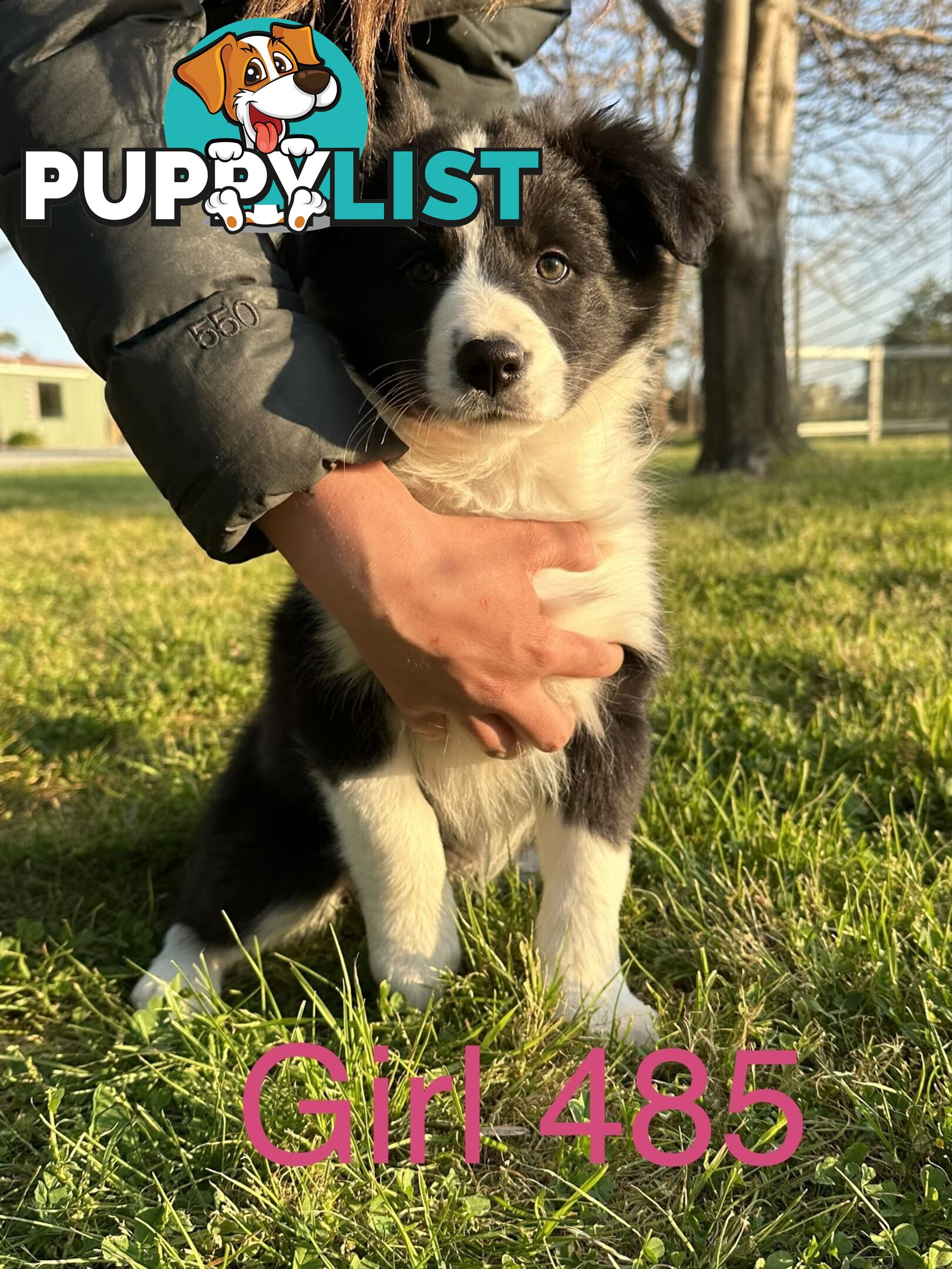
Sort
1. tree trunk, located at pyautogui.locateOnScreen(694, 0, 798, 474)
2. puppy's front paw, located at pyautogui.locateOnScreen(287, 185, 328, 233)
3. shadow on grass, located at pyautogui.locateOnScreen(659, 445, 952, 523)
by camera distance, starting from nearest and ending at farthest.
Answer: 1. puppy's front paw, located at pyautogui.locateOnScreen(287, 185, 328, 233)
2. shadow on grass, located at pyautogui.locateOnScreen(659, 445, 952, 523)
3. tree trunk, located at pyautogui.locateOnScreen(694, 0, 798, 474)

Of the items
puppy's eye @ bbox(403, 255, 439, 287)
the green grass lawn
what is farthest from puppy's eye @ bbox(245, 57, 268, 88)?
the green grass lawn

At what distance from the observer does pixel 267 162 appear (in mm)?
1535

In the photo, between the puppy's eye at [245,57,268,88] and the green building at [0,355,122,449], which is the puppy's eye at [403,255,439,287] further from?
the green building at [0,355,122,449]

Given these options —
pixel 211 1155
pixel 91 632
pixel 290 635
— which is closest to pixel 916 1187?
pixel 211 1155

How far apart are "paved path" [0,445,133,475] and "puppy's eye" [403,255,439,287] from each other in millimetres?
19608

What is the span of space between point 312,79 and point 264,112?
0.10 meters

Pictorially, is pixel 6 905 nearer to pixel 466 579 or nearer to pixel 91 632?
pixel 466 579

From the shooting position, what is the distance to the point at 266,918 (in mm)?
1784

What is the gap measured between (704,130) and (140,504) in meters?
6.25

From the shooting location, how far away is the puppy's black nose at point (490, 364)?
1502mm

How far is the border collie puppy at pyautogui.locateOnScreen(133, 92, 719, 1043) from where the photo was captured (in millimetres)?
1611

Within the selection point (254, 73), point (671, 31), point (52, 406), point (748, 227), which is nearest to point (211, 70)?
point (254, 73)

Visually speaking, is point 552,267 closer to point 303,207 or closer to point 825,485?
point 303,207

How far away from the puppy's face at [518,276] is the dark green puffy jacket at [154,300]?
11.0 inches
